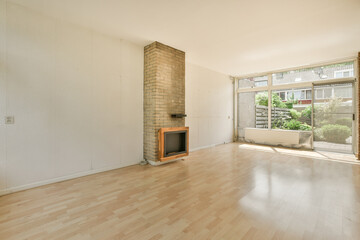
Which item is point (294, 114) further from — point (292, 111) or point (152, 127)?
point (152, 127)

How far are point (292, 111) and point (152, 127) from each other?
566cm

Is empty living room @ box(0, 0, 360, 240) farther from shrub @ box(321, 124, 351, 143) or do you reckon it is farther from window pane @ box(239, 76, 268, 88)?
window pane @ box(239, 76, 268, 88)

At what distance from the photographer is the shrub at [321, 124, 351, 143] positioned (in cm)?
552

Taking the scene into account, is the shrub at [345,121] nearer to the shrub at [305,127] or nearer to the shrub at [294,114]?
the shrub at [305,127]

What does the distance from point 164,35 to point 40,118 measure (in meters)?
3.02

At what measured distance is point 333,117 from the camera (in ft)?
18.7

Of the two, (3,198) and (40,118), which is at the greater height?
(40,118)

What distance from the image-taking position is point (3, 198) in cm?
261

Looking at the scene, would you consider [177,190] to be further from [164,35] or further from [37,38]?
[37,38]

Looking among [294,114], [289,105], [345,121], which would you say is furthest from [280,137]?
[345,121]

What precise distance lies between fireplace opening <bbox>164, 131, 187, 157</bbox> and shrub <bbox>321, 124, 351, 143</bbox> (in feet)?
16.4

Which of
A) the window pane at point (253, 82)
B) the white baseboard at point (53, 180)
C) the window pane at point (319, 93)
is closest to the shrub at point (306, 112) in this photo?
the window pane at point (319, 93)

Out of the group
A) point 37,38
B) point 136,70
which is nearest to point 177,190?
point 136,70

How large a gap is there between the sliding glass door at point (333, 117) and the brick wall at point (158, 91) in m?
5.09
